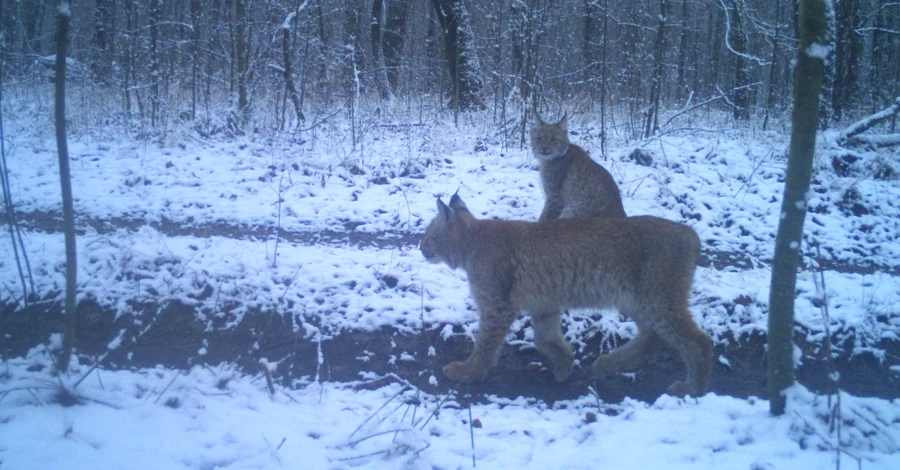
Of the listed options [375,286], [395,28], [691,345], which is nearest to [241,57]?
[395,28]

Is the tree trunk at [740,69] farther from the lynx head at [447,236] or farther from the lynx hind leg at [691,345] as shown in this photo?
the lynx head at [447,236]

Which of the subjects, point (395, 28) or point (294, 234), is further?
point (395, 28)

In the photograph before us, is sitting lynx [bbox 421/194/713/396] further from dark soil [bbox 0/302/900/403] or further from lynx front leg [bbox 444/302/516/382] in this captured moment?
dark soil [bbox 0/302/900/403]

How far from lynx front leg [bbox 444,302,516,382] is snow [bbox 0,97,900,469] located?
13.4 inches

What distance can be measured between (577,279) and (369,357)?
192 centimetres

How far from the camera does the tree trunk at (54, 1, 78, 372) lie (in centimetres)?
388

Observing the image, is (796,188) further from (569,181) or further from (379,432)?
(569,181)

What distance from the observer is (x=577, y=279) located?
192 inches

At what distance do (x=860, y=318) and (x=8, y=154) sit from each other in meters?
11.3

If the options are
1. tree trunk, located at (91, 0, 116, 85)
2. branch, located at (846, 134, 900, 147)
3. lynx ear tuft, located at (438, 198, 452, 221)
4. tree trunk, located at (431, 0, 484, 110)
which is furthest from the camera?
tree trunk, located at (91, 0, 116, 85)

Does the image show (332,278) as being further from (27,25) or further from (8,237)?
(27,25)

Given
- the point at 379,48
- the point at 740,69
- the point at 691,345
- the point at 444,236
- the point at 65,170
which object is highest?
the point at 379,48

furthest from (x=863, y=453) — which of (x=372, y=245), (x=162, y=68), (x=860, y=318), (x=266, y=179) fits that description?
(x=162, y=68)

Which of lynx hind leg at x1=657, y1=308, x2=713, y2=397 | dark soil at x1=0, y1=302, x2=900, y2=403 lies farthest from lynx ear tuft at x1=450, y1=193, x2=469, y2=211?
lynx hind leg at x1=657, y1=308, x2=713, y2=397
